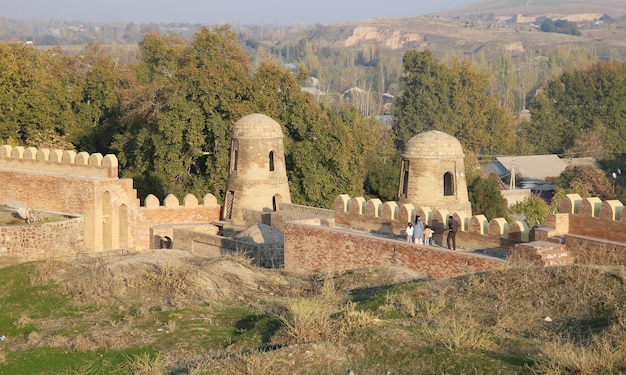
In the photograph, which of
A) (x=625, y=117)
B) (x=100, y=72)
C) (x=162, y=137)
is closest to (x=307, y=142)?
(x=162, y=137)

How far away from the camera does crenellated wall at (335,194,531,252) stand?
22.6m

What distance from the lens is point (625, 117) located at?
3177 inches

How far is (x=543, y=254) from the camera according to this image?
67.6ft

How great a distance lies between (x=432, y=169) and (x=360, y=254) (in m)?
4.64

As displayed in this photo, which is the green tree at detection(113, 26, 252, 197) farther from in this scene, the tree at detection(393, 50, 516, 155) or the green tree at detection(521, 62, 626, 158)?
the green tree at detection(521, 62, 626, 158)

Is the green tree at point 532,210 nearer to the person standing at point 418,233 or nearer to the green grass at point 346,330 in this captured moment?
the person standing at point 418,233

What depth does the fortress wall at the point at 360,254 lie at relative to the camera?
21.6 meters

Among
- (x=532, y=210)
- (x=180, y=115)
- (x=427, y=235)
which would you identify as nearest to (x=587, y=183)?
(x=532, y=210)

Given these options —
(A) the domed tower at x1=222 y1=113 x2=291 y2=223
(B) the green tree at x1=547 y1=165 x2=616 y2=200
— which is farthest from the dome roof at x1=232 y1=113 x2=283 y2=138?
(B) the green tree at x1=547 y1=165 x2=616 y2=200

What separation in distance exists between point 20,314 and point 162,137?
2148 cm

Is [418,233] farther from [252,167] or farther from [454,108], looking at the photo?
[454,108]

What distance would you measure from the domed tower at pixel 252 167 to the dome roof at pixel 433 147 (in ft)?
20.4

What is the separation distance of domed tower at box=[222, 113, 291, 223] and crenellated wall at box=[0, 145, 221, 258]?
4.55 ft

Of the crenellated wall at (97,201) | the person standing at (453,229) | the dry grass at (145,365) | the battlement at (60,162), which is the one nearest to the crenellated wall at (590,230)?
the person standing at (453,229)
